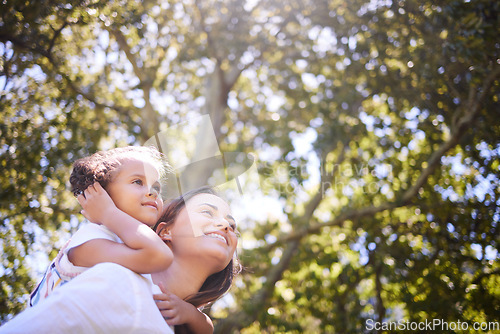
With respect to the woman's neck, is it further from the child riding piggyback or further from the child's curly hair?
the child's curly hair

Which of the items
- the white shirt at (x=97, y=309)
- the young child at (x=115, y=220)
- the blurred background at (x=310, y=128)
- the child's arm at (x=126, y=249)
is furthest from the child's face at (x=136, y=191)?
the blurred background at (x=310, y=128)

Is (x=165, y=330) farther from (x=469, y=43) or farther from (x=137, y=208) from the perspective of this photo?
(x=469, y=43)

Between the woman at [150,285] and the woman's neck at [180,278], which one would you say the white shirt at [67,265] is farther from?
the woman's neck at [180,278]

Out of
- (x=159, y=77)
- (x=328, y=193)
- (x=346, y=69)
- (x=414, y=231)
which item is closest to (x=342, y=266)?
(x=414, y=231)

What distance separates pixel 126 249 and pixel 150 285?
0.16 m

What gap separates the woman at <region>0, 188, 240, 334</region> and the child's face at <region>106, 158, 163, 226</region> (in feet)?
0.91

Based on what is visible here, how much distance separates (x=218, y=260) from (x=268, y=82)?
688 cm

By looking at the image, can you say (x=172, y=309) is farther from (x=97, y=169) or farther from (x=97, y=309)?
(x=97, y=169)

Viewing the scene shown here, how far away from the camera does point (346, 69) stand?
Result: 21.2ft

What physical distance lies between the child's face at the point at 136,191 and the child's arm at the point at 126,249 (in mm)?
111

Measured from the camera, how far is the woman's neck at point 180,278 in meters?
1.95

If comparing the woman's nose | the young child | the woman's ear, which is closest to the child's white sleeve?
the young child

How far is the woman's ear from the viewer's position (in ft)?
6.88

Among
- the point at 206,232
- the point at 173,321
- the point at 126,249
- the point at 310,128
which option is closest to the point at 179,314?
the point at 173,321
